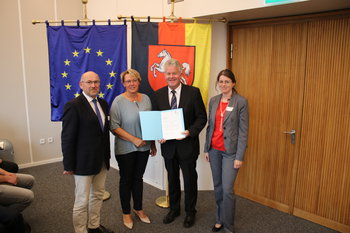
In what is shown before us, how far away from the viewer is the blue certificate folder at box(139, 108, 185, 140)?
2.81 meters

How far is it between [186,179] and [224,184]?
0.43 meters

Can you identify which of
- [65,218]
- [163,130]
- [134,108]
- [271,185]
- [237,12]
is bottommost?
[65,218]

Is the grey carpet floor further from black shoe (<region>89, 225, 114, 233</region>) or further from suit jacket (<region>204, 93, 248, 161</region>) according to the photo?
suit jacket (<region>204, 93, 248, 161</region>)

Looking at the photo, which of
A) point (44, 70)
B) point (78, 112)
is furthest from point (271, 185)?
point (44, 70)

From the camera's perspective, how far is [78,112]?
2412 mm

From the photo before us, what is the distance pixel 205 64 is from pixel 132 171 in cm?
153

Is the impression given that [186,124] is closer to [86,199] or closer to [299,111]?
[86,199]

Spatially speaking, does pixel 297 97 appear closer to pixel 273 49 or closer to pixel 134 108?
pixel 273 49

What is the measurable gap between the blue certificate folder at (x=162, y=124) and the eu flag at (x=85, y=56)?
1.00 m

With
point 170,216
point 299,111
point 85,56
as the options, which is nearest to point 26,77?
point 85,56

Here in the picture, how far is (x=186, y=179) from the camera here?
2.98 m

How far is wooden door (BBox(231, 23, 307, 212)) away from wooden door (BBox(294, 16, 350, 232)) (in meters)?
0.10

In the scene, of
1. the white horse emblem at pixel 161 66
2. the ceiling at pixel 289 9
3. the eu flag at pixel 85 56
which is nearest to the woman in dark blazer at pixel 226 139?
the white horse emblem at pixel 161 66

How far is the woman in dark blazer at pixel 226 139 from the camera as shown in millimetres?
2643
